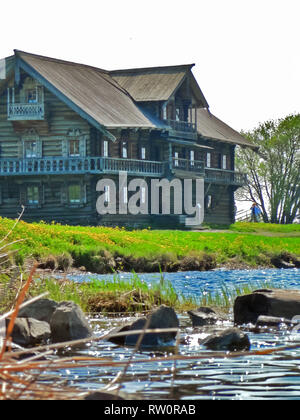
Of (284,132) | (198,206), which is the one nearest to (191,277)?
(198,206)

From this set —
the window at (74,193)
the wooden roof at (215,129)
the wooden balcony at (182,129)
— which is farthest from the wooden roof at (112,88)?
the window at (74,193)

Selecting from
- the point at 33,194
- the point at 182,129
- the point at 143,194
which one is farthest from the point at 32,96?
the point at 182,129

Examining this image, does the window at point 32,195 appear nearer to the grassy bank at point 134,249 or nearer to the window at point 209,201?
the grassy bank at point 134,249

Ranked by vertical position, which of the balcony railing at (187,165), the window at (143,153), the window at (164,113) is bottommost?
the balcony railing at (187,165)

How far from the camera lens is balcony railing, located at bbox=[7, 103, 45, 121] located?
41.4 m

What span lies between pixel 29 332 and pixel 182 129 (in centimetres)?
3693

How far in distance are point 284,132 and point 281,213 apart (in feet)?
20.6

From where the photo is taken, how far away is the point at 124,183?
4153cm

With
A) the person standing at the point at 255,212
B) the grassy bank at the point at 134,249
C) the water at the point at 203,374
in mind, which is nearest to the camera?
the water at the point at 203,374

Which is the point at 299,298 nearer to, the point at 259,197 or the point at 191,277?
the point at 191,277

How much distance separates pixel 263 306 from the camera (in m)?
13.0

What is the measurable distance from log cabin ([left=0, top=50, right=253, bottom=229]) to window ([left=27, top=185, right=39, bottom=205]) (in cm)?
5

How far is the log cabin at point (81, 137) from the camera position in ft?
133

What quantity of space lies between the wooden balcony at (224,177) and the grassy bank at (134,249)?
40.2 ft
